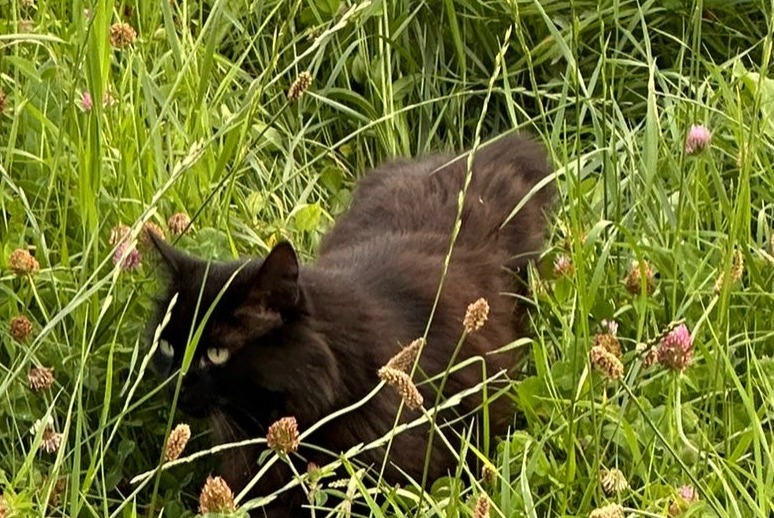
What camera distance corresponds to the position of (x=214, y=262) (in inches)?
89.7

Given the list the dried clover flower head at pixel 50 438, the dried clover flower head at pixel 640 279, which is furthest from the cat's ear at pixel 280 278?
the dried clover flower head at pixel 640 279

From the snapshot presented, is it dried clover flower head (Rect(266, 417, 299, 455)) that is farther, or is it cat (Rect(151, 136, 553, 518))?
cat (Rect(151, 136, 553, 518))

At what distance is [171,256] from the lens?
2219 mm

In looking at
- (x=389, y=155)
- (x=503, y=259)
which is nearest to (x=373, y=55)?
(x=389, y=155)

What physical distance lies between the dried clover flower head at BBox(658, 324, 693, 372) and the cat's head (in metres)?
0.53

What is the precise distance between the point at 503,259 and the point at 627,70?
0.88 metres

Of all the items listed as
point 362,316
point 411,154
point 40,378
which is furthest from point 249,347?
point 411,154

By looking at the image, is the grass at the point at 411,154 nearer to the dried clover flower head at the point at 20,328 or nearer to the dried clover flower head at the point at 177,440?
the dried clover flower head at the point at 20,328

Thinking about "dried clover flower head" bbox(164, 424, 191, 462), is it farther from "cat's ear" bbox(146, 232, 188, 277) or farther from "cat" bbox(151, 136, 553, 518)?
"cat's ear" bbox(146, 232, 188, 277)

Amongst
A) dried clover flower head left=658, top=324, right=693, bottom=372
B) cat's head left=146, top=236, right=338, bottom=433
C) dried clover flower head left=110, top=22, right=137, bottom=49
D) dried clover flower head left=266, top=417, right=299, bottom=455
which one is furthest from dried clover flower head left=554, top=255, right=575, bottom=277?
dried clover flower head left=266, top=417, right=299, bottom=455

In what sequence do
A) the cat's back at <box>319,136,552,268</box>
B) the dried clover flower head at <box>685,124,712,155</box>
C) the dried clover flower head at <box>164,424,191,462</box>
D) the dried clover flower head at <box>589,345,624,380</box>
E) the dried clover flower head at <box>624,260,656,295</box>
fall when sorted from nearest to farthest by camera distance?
the dried clover flower head at <box>164,424,191,462</box> → the dried clover flower head at <box>589,345,624,380</box> → the dried clover flower head at <box>685,124,712,155</box> → the dried clover flower head at <box>624,260,656,295</box> → the cat's back at <box>319,136,552,268</box>

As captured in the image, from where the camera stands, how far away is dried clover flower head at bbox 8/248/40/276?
2.30m

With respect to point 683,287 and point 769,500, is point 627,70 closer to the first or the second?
point 683,287

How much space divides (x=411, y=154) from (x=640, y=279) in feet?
3.53
